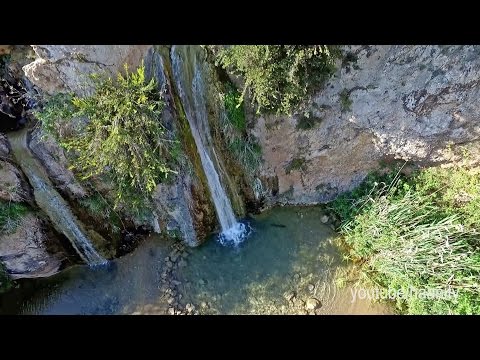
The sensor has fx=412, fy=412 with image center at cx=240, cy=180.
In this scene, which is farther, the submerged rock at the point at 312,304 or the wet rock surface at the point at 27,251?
the submerged rock at the point at 312,304

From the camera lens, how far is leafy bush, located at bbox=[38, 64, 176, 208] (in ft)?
19.8

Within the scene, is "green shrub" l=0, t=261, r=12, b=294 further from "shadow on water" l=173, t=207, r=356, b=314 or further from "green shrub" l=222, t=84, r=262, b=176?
"green shrub" l=222, t=84, r=262, b=176

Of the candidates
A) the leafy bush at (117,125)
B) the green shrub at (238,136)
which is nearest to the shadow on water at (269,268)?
the green shrub at (238,136)

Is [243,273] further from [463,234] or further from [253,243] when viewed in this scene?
[463,234]

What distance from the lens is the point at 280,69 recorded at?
20.8ft

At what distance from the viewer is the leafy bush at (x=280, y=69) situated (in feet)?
20.1

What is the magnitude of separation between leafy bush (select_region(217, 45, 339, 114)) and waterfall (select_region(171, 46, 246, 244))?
491mm

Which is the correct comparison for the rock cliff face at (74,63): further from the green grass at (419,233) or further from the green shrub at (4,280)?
the green grass at (419,233)

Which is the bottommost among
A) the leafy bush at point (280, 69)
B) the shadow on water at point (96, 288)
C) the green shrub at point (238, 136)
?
the shadow on water at point (96, 288)

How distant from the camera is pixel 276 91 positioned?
6469mm

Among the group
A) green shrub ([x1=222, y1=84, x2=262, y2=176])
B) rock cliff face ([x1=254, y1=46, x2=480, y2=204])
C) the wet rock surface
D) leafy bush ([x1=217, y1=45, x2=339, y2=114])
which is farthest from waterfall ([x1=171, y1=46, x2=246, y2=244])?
the wet rock surface

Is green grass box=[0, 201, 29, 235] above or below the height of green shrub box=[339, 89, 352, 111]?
below

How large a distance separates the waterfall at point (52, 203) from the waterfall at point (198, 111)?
255 centimetres

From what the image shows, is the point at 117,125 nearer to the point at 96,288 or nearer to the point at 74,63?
the point at 74,63
